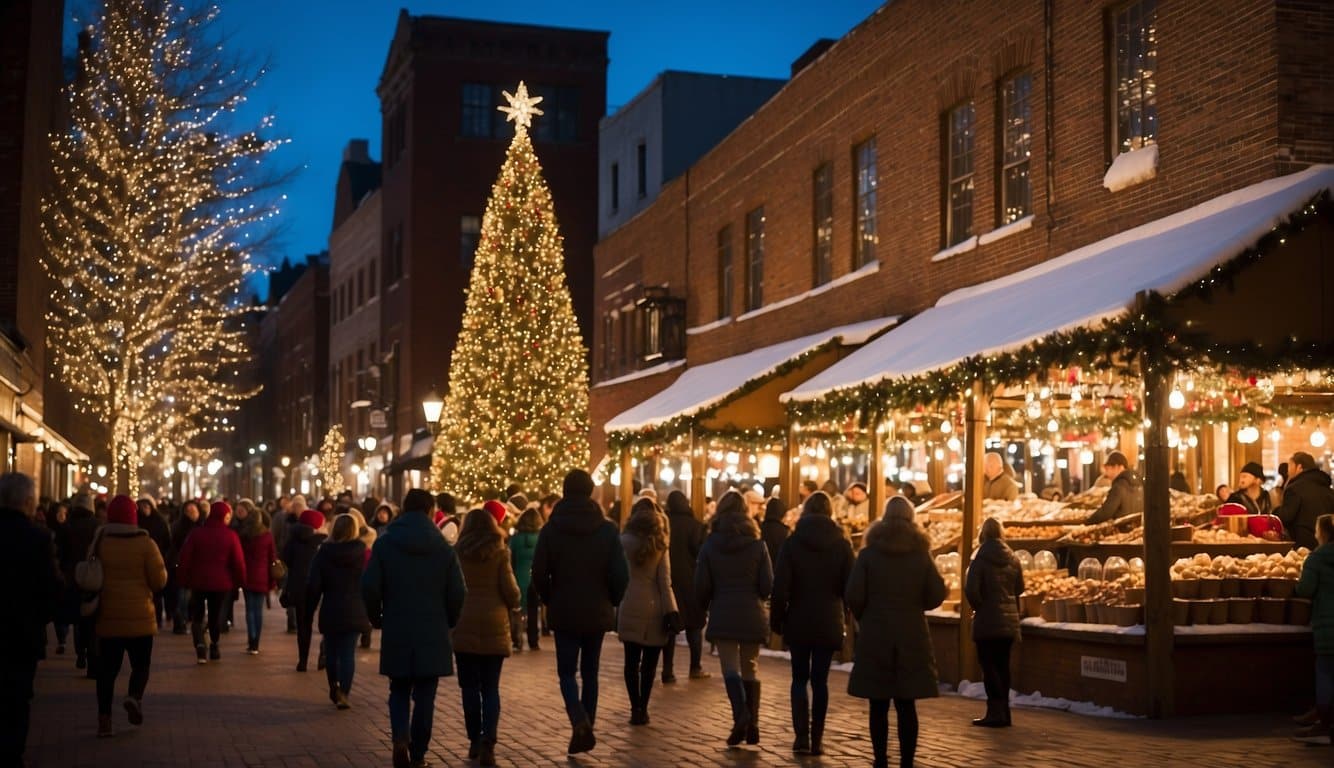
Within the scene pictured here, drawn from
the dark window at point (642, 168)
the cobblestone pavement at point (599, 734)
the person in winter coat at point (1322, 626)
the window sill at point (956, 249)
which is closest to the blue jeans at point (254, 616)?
the cobblestone pavement at point (599, 734)

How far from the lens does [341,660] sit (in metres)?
15.3

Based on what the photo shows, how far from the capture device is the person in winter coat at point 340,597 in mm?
15289

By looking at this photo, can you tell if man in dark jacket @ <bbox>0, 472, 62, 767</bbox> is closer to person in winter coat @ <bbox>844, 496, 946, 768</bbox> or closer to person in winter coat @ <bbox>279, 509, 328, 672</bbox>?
person in winter coat @ <bbox>844, 496, 946, 768</bbox>

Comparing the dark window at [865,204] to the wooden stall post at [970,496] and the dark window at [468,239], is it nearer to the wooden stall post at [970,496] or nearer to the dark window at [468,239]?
the wooden stall post at [970,496]

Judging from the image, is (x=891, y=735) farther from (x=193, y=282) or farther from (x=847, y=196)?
(x=193, y=282)

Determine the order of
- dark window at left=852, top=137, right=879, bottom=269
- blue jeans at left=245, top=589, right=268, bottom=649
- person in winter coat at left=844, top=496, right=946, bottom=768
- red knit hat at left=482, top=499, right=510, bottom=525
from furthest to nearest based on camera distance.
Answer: dark window at left=852, top=137, right=879, bottom=269 < blue jeans at left=245, top=589, right=268, bottom=649 < red knit hat at left=482, top=499, right=510, bottom=525 < person in winter coat at left=844, top=496, right=946, bottom=768

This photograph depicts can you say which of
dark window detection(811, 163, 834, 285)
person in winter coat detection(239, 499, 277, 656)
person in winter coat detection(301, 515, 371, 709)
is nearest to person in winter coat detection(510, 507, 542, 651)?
person in winter coat detection(239, 499, 277, 656)

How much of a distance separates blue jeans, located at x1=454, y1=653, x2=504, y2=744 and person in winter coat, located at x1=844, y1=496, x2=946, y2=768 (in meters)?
2.52

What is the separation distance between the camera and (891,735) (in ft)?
43.3

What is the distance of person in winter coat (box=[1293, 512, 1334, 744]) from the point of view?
1222cm

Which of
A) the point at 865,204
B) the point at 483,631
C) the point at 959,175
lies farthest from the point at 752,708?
the point at 865,204

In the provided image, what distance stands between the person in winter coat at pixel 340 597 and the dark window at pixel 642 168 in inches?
1040

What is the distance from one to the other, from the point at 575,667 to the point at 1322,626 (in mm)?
5181

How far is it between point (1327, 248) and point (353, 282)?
5394 cm
